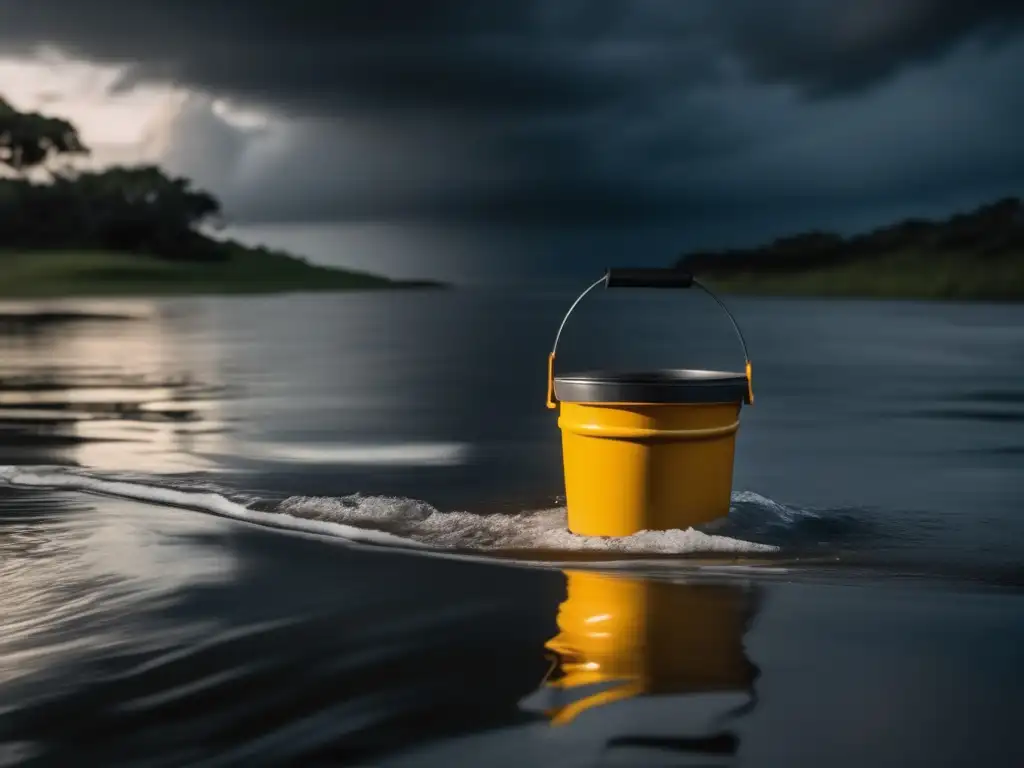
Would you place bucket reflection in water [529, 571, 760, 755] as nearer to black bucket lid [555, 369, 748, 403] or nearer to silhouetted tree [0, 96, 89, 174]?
black bucket lid [555, 369, 748, 403]

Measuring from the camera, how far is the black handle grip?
654 cm

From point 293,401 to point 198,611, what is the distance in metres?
10.7

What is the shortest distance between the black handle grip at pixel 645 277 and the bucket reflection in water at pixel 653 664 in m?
1.50

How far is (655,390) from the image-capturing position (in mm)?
6324

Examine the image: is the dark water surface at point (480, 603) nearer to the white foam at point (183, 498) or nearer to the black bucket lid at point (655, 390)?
the white foam at point (183, 498)

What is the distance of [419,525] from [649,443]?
1.56m

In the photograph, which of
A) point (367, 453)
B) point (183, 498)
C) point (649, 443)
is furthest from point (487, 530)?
point (367, 453)

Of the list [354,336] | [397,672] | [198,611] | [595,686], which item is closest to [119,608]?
[198,611]

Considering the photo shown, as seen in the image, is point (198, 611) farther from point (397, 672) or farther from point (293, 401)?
point (293, 401)

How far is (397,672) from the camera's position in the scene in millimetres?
4359

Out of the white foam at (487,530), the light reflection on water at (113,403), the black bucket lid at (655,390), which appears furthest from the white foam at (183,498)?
the black bucket lid at (655,390)

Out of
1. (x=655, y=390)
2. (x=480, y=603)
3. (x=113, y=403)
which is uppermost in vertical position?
(x=655, y=390)

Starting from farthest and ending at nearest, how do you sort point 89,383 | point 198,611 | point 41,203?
point 41,203, point 89,383, point 198,611

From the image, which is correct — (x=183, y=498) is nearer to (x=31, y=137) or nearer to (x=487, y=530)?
(x=487, y=530)
